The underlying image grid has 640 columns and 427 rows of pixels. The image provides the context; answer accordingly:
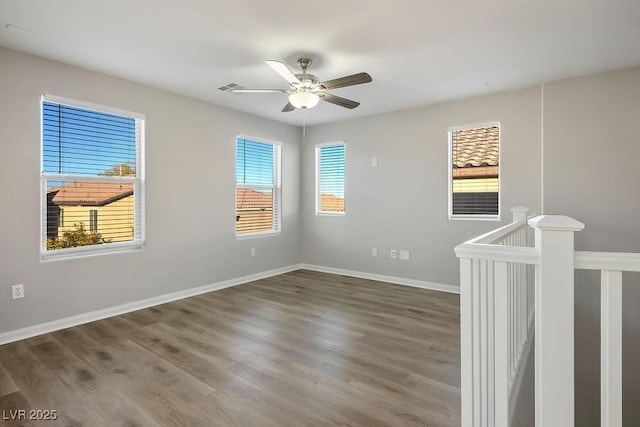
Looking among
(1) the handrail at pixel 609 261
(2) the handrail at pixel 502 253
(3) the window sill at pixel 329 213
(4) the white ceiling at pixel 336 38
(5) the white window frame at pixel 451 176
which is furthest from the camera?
(3) the window sill at pixel 329 213

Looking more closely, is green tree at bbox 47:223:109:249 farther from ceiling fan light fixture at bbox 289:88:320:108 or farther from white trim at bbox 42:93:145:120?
ceiling fan light fixture at bbox 289:88:320:108

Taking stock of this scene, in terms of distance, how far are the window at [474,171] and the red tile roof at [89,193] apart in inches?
158

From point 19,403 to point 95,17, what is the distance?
2.59 meters

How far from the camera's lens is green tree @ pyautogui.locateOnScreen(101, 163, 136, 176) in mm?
3610

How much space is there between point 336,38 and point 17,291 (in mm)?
3498

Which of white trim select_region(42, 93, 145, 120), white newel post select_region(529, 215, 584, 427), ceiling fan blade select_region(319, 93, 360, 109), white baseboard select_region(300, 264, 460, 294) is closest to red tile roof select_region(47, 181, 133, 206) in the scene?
→ white trim select_region(42, 93, 145, 120)

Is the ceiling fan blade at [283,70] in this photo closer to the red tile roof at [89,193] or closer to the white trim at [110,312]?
the red tile roof at [89,193]

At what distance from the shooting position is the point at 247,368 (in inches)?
96.7

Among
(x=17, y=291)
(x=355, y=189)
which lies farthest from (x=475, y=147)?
(x=17, y=291)

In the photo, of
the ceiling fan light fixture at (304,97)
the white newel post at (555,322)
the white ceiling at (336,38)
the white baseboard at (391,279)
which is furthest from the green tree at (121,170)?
the white newel post at (555,322)

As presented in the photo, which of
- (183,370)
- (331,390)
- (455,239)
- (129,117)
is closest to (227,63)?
(129,117)

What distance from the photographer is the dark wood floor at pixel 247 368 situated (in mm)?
1945

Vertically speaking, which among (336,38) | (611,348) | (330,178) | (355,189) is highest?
(336,38)

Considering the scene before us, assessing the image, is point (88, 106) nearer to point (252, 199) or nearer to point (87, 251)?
point (87, 251)
